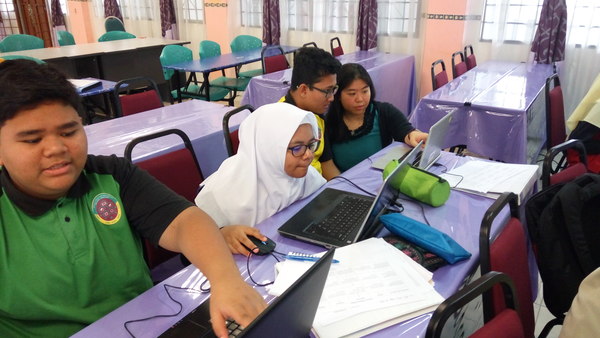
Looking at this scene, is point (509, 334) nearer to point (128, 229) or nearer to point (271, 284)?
point (271, 284)

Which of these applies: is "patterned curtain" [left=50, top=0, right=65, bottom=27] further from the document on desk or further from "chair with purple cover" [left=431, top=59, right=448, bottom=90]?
the document on desk

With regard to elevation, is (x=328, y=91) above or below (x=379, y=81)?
above

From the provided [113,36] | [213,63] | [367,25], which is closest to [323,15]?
[367,25]

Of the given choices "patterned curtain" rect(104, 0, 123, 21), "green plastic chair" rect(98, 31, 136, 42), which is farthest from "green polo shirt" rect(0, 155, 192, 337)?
"patterned curtain" rect(104, 0, 123, 21)

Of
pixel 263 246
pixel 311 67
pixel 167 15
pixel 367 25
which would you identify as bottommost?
pixel 263 246

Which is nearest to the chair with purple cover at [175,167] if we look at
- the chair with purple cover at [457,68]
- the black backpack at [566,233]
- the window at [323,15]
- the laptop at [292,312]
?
the laptop at [292,312]

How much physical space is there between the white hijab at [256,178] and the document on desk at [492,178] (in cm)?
67

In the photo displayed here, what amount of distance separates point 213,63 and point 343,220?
11.7 ft

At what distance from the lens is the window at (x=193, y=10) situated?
648 cm

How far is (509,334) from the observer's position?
0.85 meters

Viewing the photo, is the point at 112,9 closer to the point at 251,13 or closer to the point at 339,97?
the point at 251,13

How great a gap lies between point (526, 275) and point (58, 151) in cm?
125

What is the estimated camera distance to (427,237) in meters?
1.24

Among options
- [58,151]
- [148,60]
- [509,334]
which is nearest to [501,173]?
[509,334]
